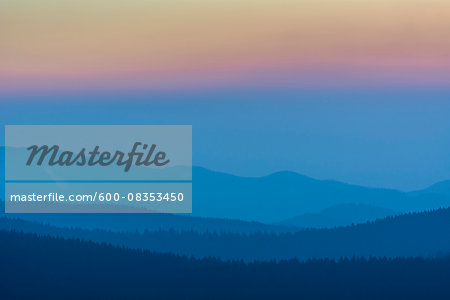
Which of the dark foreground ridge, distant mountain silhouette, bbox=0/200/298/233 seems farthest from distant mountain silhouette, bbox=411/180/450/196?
distant mountain silhouette, bbox=0/200/298/233

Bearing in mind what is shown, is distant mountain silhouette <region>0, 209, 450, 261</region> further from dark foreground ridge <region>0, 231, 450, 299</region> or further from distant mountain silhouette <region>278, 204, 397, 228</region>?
dark foreground ridge <region>0, 231, 450, 299</region>

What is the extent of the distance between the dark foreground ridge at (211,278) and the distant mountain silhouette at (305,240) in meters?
1.51

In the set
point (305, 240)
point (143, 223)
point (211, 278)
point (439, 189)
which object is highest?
point (439, 189)

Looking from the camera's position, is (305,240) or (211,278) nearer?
(211,278)

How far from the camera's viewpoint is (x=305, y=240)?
43.8 metres

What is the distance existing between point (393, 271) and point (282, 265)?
5.54 metres

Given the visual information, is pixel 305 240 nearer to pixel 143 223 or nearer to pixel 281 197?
pixel 281 197

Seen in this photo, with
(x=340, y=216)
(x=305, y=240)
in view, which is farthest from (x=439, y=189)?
(x=305, y=240)

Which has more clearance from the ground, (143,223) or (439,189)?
(439,189)

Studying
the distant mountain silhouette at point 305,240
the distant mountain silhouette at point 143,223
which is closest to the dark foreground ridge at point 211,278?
the distant mountain silhouette at point 305,240

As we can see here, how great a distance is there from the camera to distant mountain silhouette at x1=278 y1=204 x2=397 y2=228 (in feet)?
148

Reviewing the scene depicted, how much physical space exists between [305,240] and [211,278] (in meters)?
7.31

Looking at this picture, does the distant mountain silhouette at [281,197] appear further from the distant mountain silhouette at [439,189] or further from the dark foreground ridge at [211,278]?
the dark foreground ridge at [211,278]

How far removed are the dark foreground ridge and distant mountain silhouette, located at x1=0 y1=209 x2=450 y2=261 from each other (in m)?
1.51
